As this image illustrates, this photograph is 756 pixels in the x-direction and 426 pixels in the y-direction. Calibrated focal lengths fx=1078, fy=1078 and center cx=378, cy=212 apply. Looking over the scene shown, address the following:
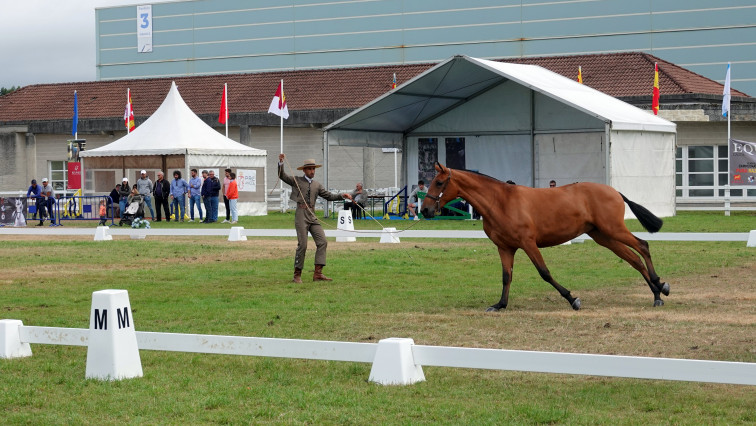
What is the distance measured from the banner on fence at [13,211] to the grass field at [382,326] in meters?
13.0

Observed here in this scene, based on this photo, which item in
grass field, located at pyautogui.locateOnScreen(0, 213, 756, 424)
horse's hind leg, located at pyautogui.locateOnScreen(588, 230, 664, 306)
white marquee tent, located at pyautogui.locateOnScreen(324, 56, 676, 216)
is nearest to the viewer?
grass field, located at pyautogui.locateOnScreen(0, 213, 756, 424)

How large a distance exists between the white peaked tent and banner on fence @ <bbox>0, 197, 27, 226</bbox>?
4.00m

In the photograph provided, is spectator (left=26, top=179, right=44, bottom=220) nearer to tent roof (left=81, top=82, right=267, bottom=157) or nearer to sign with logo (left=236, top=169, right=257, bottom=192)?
tent roof (left=81, top=82, right=267, bottom=157)

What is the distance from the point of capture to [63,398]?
27.3 feet

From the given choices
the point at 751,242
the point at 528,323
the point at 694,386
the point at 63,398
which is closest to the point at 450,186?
the point at 528,323

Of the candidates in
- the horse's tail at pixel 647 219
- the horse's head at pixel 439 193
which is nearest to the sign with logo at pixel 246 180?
the horse's tail at pixel 647 219

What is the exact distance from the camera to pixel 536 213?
1341 cm

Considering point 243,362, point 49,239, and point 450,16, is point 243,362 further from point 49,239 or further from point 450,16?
point 450,16

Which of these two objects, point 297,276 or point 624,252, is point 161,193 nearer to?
point 297,276

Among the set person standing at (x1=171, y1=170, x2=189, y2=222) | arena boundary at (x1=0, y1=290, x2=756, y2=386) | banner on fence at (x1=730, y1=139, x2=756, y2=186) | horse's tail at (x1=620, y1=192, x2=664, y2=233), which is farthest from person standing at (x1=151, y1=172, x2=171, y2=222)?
arena boundary at (x1=0, y1=290, x2=756, y2=386)

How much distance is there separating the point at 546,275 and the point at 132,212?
72.5ft

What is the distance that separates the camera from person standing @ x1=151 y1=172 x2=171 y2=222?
3547 centimetres

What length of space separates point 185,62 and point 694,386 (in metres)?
62.5

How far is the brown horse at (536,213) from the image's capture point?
13.2 metres
